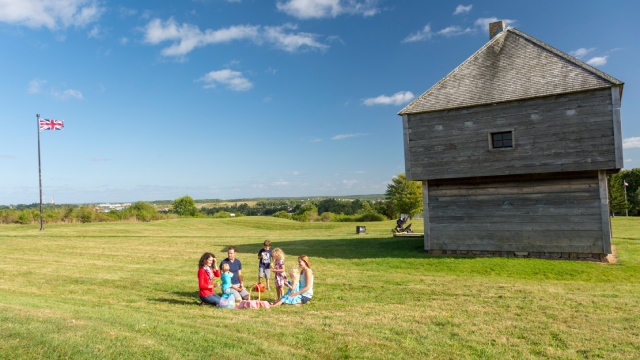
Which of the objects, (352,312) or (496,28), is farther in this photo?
(496,28)

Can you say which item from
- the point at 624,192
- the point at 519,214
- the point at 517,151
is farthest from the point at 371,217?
the point at 517,151

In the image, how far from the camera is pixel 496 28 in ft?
72.7

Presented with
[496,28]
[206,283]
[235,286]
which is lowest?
[235,286]

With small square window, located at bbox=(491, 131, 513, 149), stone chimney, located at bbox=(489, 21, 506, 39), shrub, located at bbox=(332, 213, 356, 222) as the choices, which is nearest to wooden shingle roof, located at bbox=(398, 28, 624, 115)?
stone chimney, located at bbox=(489, 21, 506, 39)

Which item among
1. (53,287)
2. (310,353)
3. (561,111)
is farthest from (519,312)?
(53,287)

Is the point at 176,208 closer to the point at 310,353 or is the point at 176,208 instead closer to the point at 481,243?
the point at 481,243

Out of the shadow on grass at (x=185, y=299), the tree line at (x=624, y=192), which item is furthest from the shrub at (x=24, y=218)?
the tree line at (x=624, y=192)

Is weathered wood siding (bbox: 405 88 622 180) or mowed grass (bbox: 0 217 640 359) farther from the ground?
weathered wood siding (bbox: 405 88 622 180)

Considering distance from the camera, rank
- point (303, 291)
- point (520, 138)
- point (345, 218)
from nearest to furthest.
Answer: point (303, 291) → point (520, 138) → point (345, 218)

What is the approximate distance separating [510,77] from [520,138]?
2.95 meters

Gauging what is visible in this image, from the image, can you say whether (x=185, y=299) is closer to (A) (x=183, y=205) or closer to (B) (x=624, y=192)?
(B) (x=624, y=192)

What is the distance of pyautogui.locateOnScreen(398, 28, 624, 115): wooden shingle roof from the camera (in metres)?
18.2

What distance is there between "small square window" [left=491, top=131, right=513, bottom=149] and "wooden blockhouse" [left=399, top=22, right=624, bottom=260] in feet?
0.14

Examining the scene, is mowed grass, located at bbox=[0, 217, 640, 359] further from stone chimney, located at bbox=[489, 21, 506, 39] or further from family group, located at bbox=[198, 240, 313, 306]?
stone chimney, located at bbox=[489, 21, 506, 39]
